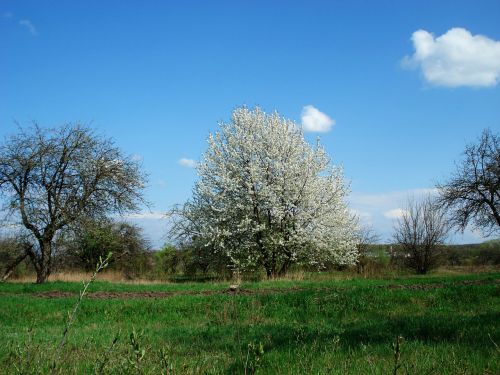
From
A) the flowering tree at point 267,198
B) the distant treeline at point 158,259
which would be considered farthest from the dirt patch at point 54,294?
the flowering tree at point 267,198

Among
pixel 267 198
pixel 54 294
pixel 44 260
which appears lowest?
pixel 54 294

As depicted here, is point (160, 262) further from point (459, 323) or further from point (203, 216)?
point (459, 323)

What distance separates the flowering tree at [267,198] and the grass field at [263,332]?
9.74 metres

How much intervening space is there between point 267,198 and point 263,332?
19061 mm

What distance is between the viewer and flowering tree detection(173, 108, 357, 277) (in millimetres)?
27422

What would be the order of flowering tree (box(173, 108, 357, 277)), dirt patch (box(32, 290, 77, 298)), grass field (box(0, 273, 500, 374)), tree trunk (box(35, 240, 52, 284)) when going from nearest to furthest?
grass field (box(0, 273, 500, 374))
dirt patch (box(32, 290, 77, 298))
tree trunk (box(35, 240, 52, 284))
flowering tree (box(173, 108, 357, 277))

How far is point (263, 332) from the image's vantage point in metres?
8.31

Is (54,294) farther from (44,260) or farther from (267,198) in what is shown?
(267,198)

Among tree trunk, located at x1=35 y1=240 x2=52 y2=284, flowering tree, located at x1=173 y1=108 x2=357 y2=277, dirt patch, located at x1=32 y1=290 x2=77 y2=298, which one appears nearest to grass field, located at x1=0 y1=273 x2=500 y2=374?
dirt patch, located at x1=32 y1=290 x2=77 y2=298

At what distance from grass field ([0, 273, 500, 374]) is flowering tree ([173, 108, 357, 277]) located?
9.74 metres

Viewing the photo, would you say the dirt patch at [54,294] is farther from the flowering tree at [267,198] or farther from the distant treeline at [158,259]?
the flowering tree at [267,198]

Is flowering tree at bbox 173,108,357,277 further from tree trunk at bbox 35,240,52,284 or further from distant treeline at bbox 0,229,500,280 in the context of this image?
tree trunk at bbox 35,240,52,284

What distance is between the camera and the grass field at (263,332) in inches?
190

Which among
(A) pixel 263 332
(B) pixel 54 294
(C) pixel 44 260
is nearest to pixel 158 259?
(C) pixel 44 260
